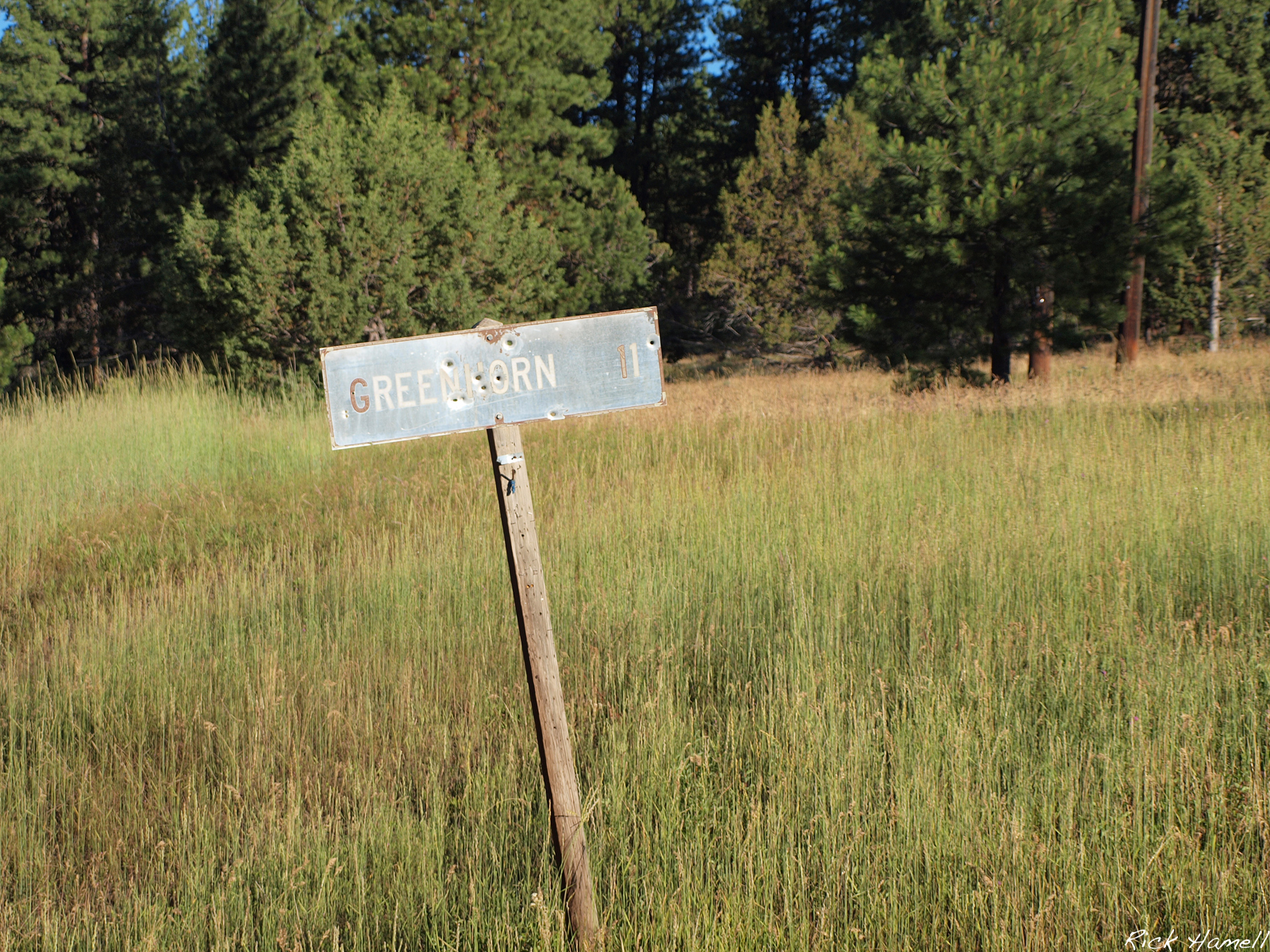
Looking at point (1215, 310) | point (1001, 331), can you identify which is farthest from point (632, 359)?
point (1215, 310)

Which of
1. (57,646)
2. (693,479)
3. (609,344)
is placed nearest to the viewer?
(609,344)

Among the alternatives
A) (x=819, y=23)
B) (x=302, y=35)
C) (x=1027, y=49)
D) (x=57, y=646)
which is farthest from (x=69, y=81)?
(x=57, y=646)

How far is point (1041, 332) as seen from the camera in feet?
34.2

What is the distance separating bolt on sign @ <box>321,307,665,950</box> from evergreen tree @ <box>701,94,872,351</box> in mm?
15505

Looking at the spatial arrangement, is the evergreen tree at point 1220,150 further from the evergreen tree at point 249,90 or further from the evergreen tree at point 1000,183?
the evergreen tree at point 249,90

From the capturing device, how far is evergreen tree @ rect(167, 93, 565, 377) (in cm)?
1219

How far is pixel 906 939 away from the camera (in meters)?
1.92

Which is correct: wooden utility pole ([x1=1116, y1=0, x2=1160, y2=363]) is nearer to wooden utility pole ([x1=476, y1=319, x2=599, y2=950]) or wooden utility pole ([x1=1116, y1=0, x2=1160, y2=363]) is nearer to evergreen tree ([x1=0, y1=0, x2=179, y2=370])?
wooden utility pole ([x1=476, y1=319, x2=599, y2=950])

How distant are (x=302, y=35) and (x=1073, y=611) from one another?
64.9ft

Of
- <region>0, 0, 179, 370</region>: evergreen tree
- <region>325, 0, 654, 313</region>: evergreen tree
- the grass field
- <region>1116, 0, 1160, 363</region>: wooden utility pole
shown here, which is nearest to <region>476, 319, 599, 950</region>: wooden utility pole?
the grass field

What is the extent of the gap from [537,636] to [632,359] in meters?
0.65

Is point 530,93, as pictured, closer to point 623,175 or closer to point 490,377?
point 623,175

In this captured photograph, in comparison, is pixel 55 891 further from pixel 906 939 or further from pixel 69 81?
pixel 69 81

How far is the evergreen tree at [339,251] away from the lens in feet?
40.0
